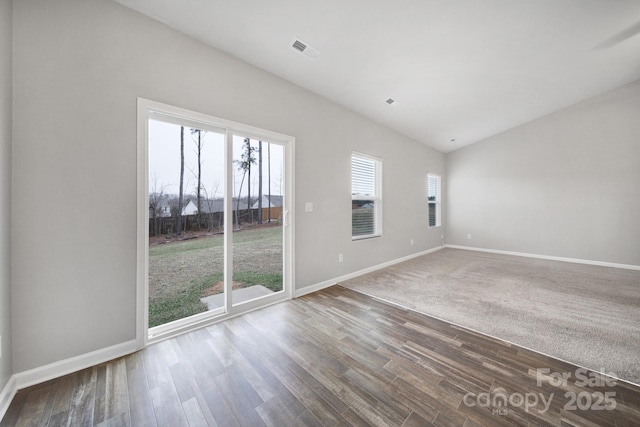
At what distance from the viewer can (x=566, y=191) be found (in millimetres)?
5043

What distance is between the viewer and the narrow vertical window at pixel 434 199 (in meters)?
6.38

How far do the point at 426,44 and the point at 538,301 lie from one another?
A: 11.1ft

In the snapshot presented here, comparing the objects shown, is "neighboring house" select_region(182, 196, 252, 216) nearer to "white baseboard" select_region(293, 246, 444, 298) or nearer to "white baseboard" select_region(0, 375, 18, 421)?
"white baseboard" select_region(293, 246, 444, 298)

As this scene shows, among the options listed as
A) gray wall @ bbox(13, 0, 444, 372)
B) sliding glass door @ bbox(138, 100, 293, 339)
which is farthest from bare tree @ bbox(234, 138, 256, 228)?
gray wall @ bbox(13, 0, 444, 372)

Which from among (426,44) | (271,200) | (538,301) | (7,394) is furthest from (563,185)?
(7,394)

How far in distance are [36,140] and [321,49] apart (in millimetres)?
2514

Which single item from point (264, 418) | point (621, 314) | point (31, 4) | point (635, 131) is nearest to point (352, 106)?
point (31, 4)

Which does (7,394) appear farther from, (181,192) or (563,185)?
(563,185)

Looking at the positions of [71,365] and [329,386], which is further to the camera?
[71,365]

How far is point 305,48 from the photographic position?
2.46 meters

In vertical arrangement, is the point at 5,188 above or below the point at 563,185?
below

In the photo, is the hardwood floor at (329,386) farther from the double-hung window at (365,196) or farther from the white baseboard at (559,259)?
the white baseboard at (559,259)

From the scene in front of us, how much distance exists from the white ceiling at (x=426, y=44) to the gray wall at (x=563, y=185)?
832mm

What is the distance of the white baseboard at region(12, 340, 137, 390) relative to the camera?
154cm
